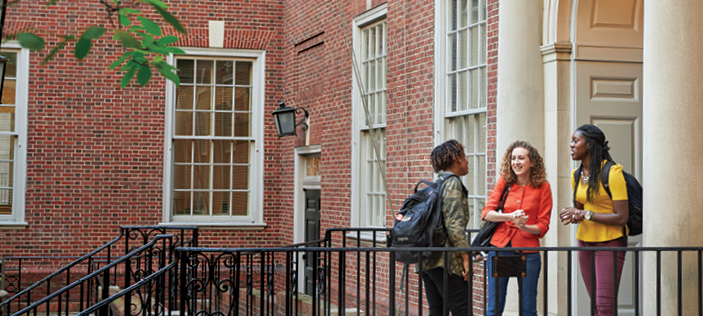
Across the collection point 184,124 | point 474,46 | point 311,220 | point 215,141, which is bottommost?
point 311,220

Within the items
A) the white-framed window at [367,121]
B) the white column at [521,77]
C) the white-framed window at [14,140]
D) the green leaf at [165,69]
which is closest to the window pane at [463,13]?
the white column at [521,77]

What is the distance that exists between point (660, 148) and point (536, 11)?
223 cm

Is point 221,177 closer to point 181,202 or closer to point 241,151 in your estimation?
point 241,151

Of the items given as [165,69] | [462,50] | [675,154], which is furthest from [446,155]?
[462,50]

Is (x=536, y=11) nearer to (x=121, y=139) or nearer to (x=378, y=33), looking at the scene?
(x=378, y=33)

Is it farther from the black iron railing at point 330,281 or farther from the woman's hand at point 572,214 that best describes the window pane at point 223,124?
the woman's hand at point 572,214

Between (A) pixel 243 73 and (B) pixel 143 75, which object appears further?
(A) pixel 243 73

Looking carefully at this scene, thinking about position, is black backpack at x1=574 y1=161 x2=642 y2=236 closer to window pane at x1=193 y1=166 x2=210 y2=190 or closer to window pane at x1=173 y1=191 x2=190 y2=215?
window pane at x1=193 y1=166 x2=210 y2=190

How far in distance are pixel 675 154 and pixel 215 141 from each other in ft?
32.7

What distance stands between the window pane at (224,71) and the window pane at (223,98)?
0.45 feet

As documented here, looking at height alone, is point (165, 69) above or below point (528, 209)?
above

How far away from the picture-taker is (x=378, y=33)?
36.0 ft

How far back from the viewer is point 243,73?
14375 mm

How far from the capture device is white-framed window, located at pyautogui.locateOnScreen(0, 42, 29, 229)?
1343 centimetres
